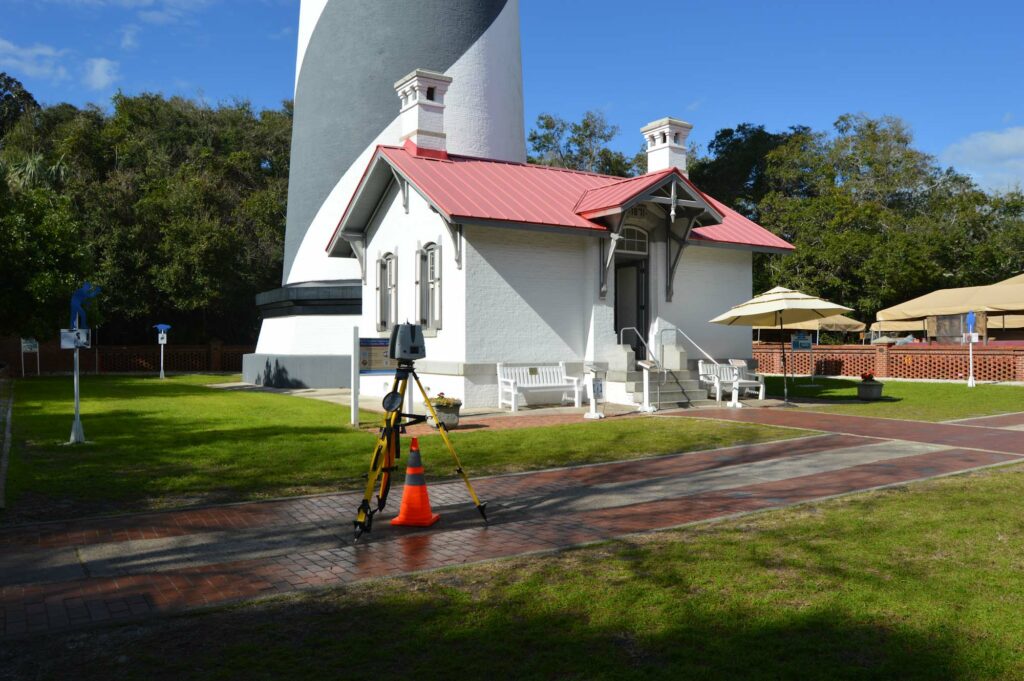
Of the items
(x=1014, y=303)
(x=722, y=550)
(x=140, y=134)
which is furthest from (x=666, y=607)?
(x=140, y=134)

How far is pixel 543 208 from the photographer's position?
17.5 metres

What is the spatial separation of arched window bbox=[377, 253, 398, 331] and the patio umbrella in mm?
7796

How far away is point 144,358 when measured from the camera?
128ft

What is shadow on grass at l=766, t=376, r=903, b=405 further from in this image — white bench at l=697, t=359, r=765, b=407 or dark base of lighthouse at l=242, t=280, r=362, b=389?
dark base of lighthouse at l=242, t=280, r=362, b=389

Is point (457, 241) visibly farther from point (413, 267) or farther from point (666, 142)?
point (666, 142)

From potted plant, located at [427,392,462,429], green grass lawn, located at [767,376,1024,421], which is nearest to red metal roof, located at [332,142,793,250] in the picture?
potted plant, located at [427,392,462,429]

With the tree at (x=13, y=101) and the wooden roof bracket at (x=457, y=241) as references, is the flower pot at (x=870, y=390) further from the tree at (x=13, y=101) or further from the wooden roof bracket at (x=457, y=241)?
the tree at (x=13, y=101)

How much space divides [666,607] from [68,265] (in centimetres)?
2580

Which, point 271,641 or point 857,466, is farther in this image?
point 857,466

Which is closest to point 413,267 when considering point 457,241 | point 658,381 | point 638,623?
point 457,241

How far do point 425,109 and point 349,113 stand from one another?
479cm

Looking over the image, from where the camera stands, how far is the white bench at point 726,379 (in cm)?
1741

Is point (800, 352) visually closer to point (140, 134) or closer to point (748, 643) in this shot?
point (748, 643)

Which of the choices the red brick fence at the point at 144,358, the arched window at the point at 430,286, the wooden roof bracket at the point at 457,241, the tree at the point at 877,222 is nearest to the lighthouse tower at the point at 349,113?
the arched window at the point at 430,286
